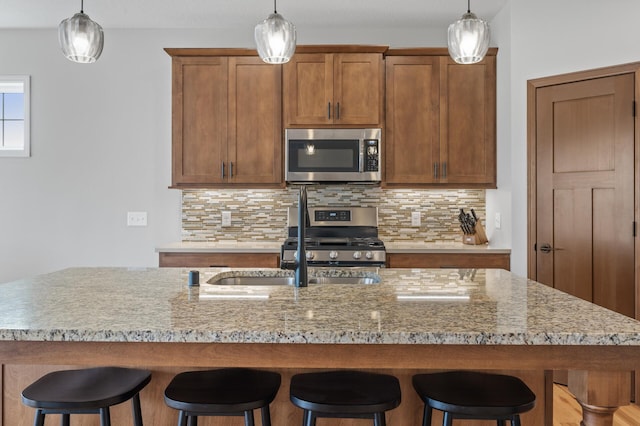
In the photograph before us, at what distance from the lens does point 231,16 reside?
13.0ft

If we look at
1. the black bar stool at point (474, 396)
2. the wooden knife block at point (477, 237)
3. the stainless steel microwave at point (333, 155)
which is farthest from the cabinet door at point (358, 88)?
the black bar stool at point (474, 396)

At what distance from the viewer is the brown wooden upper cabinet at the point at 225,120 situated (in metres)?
3.87

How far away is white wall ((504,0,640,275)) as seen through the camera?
10.1 ft

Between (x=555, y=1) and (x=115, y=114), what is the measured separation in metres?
3.58

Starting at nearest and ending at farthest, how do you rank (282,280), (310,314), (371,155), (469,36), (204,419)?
(310,314), (204,419), (469,36), (282,280), (371,155)

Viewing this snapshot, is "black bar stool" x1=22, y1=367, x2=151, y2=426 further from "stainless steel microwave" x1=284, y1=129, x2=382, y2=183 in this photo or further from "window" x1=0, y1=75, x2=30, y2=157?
"window" x1=0, y1=75, x2=30, y2=157

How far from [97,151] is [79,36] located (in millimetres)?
2480

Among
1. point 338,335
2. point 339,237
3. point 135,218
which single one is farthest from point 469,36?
point 135,218

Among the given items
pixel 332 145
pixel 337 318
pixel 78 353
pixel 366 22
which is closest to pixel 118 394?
pixel 78 353

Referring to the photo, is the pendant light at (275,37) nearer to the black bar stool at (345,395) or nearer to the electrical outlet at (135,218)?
the black bar stool at (345,395)

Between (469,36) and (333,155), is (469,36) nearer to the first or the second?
(469,36)

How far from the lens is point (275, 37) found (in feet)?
Answer: 6.49

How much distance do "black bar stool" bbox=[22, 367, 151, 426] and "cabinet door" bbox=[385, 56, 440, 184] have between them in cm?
273

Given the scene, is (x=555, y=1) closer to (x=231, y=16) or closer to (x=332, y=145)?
(x=332, y=145)
